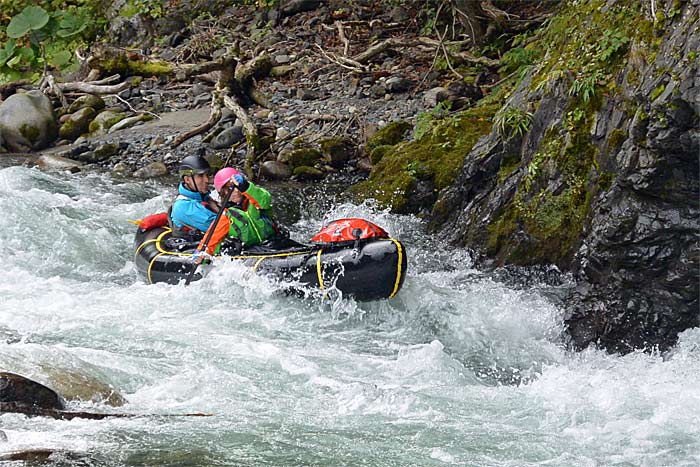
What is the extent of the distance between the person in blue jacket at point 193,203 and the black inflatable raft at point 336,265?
17.7 inches

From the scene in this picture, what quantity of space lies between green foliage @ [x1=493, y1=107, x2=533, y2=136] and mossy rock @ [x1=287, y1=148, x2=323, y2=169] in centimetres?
352

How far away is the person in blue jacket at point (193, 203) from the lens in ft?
27.8

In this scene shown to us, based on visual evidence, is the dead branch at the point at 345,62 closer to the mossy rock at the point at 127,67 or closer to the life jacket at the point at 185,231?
the mossy rock at the point at 127,67

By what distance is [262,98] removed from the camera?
13.6 meters

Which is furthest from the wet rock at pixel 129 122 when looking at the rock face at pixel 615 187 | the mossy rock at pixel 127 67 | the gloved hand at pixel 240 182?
the rock face at pixel 615 187

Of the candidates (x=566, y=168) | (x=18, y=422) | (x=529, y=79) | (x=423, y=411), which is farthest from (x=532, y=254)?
(x=18, y=422)

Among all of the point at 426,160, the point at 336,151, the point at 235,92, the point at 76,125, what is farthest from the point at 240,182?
the point at 76,125

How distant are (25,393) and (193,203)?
3.59 metres

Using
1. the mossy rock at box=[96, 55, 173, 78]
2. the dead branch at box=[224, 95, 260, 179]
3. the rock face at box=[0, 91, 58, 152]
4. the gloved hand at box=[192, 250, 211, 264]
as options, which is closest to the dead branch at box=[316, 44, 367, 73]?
the dead branch at box=[224, 95, 260, 179]

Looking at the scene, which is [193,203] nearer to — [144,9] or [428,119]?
[428,119]

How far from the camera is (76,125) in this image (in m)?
14.1

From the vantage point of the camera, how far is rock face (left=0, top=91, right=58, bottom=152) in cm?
1374

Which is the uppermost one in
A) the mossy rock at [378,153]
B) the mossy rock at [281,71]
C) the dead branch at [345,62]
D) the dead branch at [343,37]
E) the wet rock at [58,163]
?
the dead branch at [343,37]

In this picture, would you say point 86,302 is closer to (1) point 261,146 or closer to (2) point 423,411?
(2) point 423,411
